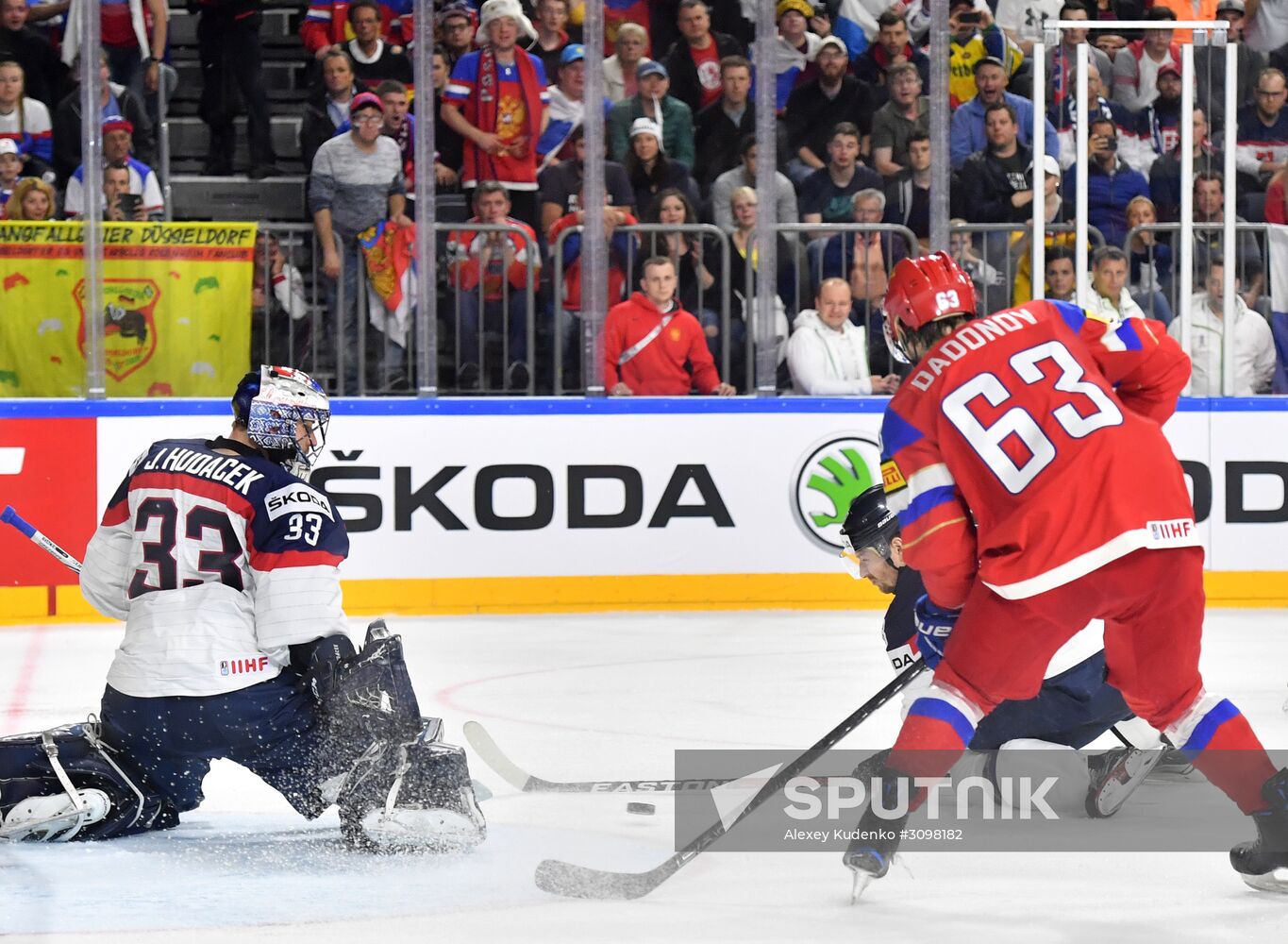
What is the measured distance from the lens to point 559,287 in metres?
7.76

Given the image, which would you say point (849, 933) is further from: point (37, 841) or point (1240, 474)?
point (1240, 474)

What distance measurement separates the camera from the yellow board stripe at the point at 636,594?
7.44 meters

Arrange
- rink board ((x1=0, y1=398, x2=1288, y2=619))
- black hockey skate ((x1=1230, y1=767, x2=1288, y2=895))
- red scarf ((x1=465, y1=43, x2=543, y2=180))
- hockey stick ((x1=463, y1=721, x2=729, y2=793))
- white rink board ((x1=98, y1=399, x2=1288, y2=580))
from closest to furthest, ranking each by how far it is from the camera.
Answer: black hockey skate ((x1=1230, y1=767, x2=1288, y2=895)) < hockey stick ((x1=463, y1=721, x2=729, y2=793)) < rink board ((x1=0, y1=398, x2=1288, y2=619)) < white rink board ((x1=98, y1=399, x2=1288, y2=580)) < red scarf ((x1=465, y1=43, x2=543, y2=180))

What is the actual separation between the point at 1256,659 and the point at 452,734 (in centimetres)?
277

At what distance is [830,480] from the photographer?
7.72 meters

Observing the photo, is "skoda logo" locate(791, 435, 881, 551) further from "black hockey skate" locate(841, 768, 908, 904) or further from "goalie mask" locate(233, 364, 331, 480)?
"black hockey skate" locate(841, 768, 908, 904)

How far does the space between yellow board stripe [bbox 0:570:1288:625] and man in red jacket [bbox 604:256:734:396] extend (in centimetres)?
78

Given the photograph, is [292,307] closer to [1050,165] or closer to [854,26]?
[854,26]

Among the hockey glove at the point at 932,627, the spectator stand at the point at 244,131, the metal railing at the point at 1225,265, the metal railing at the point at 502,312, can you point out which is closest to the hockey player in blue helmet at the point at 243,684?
the hockey glove at the point at 932,627

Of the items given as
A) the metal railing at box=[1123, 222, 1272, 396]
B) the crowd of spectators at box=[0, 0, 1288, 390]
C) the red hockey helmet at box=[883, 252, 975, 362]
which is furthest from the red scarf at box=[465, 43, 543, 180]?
the red hockey helmet at box=[883, 252, 975, 362]

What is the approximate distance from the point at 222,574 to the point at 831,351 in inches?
177

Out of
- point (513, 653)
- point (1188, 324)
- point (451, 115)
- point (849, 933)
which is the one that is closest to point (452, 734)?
point (513, 653)

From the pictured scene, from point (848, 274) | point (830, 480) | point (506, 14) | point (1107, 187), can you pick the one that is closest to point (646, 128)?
point (506, 14)

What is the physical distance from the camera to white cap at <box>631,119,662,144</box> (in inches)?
311
